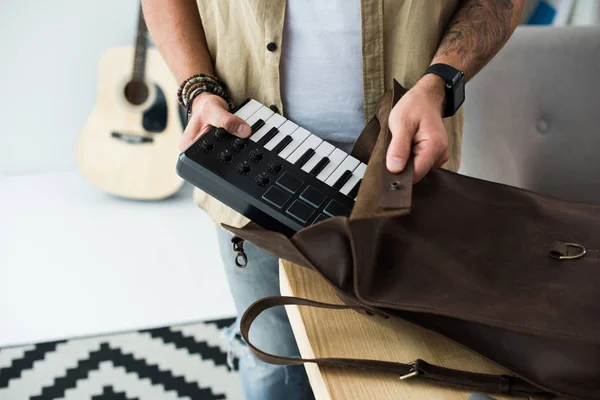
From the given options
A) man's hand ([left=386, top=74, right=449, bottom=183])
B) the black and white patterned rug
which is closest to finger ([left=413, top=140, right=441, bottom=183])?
man's hand ([left=386, top=74, right=449, bottom=183])

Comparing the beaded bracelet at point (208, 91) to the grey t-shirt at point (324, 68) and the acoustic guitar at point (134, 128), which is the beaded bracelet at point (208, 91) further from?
the acoustic guitar at point (134, 128)

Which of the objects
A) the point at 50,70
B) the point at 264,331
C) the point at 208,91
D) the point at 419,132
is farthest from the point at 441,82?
the point at 50,70

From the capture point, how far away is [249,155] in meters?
0.71

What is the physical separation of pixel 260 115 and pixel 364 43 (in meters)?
0.17

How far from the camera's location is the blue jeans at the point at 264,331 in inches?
38.0

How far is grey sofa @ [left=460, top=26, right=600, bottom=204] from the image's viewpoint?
48.8 inches

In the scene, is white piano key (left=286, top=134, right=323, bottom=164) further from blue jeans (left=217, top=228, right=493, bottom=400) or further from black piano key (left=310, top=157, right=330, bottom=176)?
blue jeans (left=217, top=228, right=493, bottom=400)

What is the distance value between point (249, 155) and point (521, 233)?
12.0 inches

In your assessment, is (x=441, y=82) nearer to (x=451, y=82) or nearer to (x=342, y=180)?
(x=451, y=82)

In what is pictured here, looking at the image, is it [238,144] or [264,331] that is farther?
[264,331]

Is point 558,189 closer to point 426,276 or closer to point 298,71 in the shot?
point 298,71

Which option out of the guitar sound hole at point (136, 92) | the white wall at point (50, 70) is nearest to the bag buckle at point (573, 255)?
the guitar sound hole at point (136, 92)

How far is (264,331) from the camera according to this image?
1.04m

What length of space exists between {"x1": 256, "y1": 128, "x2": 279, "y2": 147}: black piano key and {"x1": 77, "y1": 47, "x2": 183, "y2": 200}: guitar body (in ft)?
4.86
